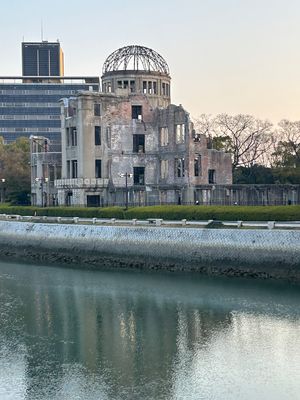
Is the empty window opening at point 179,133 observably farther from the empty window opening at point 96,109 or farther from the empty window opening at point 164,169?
the empty window opening at point 96,109

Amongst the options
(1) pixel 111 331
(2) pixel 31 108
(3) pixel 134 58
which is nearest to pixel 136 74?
(3) pixel 134 58

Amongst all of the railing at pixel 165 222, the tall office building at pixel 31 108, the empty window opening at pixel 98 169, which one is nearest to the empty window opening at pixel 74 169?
the empty window opening at pixel 98 169

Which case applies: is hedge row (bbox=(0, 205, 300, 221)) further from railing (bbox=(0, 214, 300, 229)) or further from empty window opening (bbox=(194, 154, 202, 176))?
empty window opening (bbox=(194, 154, 202, 176))

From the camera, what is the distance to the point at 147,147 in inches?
2837

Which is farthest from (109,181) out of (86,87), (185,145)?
(86,87)

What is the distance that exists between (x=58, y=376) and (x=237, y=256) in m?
20.9

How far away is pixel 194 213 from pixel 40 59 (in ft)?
470

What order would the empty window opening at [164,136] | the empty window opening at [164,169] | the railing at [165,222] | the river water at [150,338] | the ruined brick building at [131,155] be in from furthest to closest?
the empty window opening at [164,169]
the empty window opening at [164,136]
the ruined brick building at [131,155]
the railing at [165,222]
the river water at [150,338]

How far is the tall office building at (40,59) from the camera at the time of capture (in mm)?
182125

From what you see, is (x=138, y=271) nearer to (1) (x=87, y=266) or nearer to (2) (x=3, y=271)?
(1) (x=87, y=266)

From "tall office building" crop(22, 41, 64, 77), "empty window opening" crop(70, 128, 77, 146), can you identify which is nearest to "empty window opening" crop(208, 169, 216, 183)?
"empty window opening" crop(70, 128, 77, 146)

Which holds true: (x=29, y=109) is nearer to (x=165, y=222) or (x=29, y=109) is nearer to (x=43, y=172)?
(x=43, y=172)

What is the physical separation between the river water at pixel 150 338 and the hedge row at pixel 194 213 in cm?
701

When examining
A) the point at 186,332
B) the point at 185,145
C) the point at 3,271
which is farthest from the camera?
the point at 185,145
